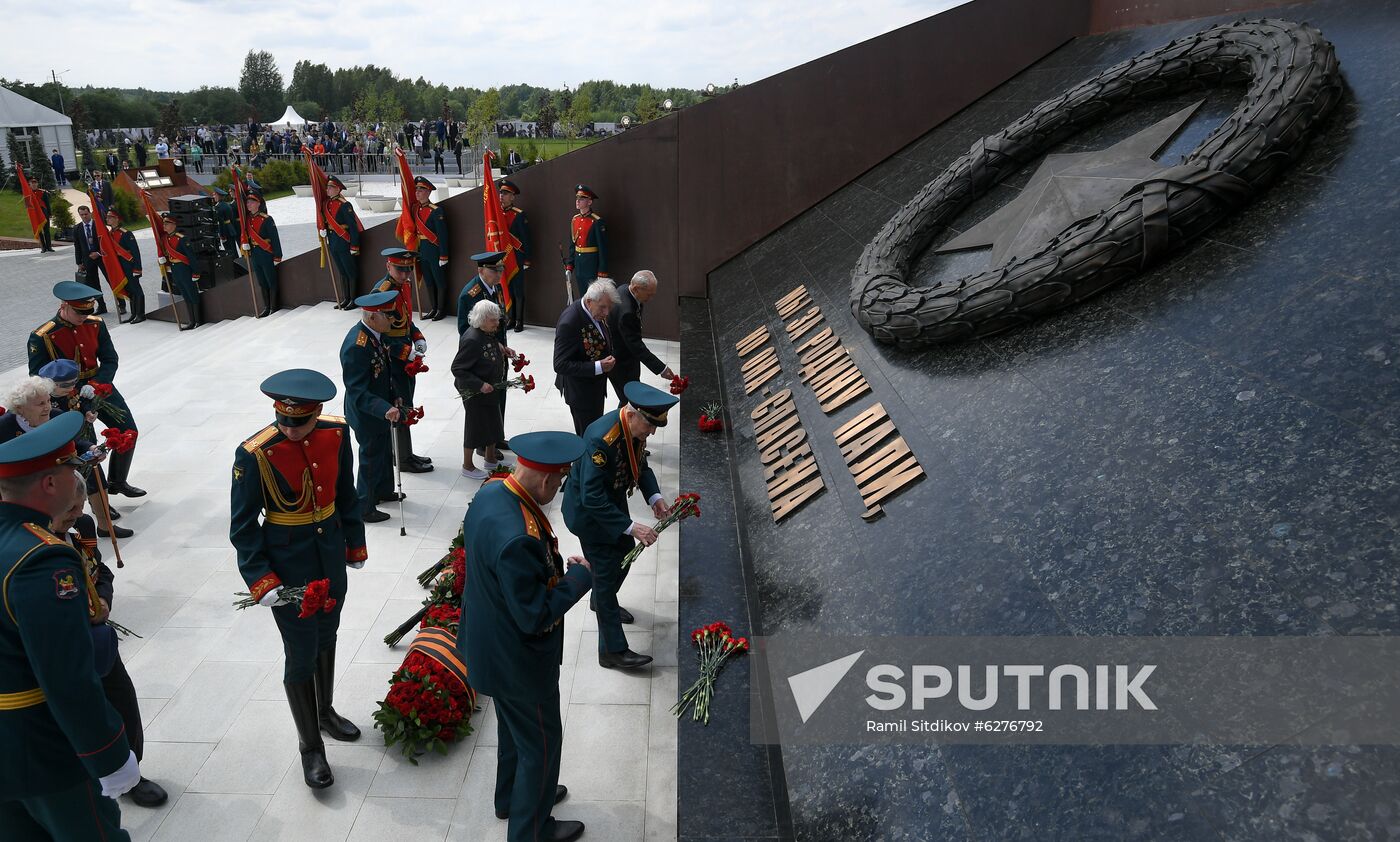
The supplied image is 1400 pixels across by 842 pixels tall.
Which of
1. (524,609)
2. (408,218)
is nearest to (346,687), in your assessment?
(524,609)

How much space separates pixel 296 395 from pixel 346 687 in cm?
174

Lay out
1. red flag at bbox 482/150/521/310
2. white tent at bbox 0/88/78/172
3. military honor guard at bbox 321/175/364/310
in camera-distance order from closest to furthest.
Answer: red flag at bbox 482/150/521/310 < military honor guard at bbox 321/175/364/310 < white tent at bbox 0/88/78/172

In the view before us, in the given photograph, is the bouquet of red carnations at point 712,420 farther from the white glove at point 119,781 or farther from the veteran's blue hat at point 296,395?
the white glove at point 119,781

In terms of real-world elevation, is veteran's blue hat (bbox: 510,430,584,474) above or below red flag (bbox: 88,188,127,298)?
above

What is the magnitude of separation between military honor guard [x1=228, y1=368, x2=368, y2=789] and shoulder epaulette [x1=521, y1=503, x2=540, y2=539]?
3.75 feet

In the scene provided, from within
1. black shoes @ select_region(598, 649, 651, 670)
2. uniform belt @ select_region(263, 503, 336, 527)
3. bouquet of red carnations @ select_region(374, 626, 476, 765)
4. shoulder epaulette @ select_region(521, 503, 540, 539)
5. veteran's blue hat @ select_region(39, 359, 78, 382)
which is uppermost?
shoulder epaulette @ select_region(521, 503, 540, 539)

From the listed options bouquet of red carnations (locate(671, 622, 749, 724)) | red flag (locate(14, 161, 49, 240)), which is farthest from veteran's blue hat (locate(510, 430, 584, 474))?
red flag (locate(14, 161, 49, 240))

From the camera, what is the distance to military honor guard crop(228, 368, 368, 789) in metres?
3.88

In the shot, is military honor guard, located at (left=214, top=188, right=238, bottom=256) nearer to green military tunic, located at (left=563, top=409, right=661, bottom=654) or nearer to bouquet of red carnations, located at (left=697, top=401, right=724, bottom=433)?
bouquet of red carnations, located at (left=697, top=401, right=724, bottom=433)

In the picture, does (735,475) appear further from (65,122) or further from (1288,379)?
(65,122)

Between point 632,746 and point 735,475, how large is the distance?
76.5 inches

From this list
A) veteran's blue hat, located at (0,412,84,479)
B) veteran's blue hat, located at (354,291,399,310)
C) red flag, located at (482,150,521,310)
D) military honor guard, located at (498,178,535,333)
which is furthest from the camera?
military honor guard, located at (498,178,535,333)

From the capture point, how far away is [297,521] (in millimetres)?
4023

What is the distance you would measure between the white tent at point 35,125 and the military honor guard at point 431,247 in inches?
941
